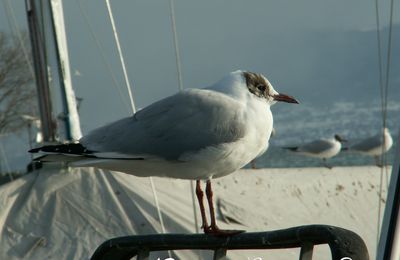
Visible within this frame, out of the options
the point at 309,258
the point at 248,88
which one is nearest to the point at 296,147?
the point at 248,88

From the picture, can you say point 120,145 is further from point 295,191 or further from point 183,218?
point 295,191

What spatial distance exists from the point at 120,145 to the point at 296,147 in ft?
51.5

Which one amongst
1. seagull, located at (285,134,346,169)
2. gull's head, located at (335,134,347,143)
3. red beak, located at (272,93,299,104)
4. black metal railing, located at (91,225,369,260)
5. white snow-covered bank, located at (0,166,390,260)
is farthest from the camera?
gull's head, located at (335,134,347,143)

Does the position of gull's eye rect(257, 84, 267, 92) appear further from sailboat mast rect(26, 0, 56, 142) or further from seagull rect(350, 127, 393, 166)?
seagull rect(350, 127, 393, 166)

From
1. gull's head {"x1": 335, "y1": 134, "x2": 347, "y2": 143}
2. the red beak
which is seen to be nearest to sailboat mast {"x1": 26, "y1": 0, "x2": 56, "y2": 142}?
the red beak

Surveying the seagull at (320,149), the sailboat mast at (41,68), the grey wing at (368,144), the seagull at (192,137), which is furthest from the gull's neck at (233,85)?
the grey wing at (368,144)

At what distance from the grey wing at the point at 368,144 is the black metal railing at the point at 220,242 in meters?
16.4

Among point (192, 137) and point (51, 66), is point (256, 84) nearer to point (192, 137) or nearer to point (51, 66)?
point (192, 137)

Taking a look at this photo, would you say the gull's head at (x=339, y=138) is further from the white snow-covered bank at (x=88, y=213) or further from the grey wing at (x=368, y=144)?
the white snow-covered bank at (x=88, y=213)

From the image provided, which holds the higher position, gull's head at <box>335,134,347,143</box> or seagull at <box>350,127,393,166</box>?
seagull at <box>350,127,393,166</box>

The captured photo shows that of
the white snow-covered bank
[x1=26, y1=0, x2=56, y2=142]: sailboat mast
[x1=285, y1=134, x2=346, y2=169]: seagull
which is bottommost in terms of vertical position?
[x1=285, y1=134, x2=346, y2=169]: seagull

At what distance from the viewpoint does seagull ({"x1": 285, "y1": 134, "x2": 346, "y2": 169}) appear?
1738cm

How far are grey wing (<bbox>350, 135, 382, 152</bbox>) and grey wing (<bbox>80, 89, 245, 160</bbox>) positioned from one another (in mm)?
15659

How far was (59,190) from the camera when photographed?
6.90 meters
